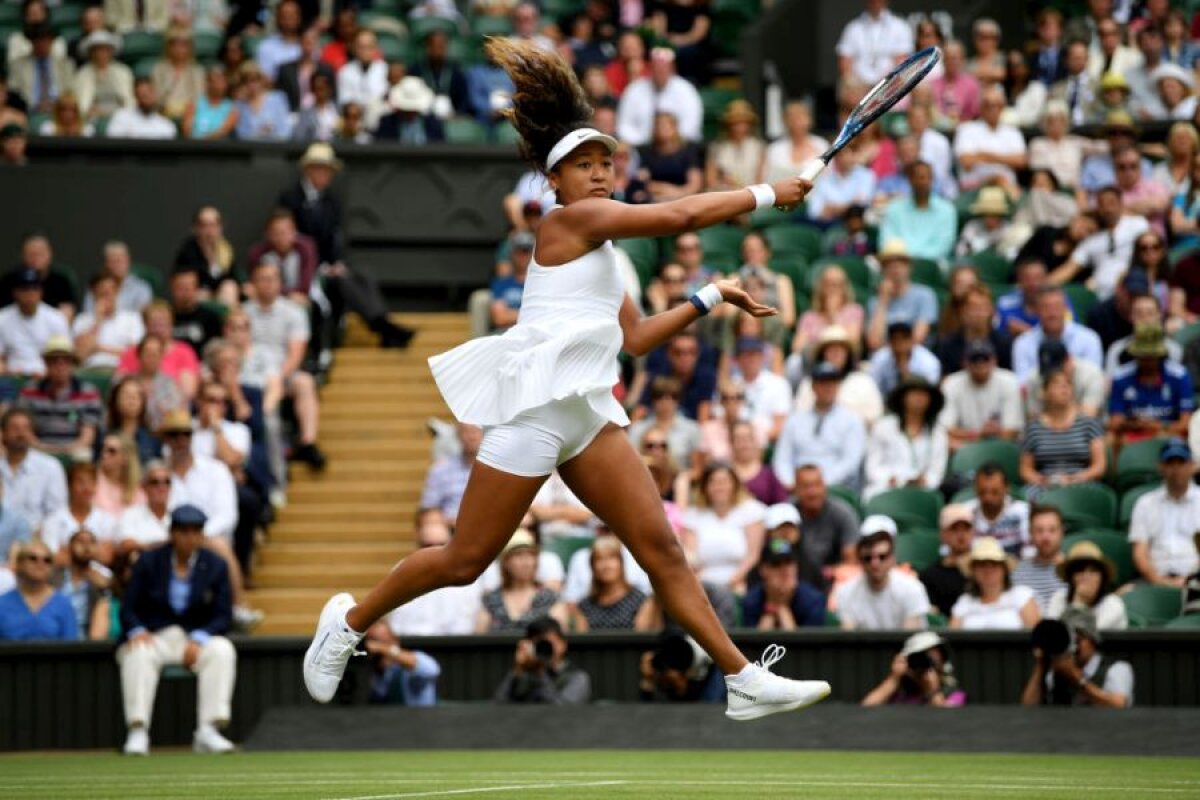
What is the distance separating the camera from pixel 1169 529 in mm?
12672

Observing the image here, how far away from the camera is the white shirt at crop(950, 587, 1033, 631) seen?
40.0 ft

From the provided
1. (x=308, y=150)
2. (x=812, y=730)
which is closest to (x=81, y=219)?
(x=308, y=150)

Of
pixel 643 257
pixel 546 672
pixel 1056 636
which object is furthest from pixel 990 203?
pixel 546 672

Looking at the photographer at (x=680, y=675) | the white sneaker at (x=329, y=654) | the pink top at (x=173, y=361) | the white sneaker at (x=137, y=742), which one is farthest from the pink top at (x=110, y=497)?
the white sneaker at (x=329, y=654)

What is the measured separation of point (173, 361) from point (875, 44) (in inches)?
281

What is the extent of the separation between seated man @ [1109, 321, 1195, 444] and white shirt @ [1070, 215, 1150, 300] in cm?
161

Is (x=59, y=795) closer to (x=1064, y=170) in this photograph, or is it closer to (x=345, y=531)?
Result: (x=345, y=531)

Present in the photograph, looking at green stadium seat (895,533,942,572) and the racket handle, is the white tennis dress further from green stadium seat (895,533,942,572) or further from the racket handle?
green stadium seat (895,533,942,572)

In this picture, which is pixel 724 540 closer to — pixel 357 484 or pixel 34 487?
pixel 357 484

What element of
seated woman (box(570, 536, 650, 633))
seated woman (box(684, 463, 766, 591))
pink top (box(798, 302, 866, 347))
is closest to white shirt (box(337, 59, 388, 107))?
pink top (box(798, 302, 866, 347))

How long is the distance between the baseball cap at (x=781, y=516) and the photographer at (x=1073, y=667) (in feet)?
6.29

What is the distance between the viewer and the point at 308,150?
17391 millimetres

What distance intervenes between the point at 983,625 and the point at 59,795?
5.94m

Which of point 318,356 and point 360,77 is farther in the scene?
point 360,77
